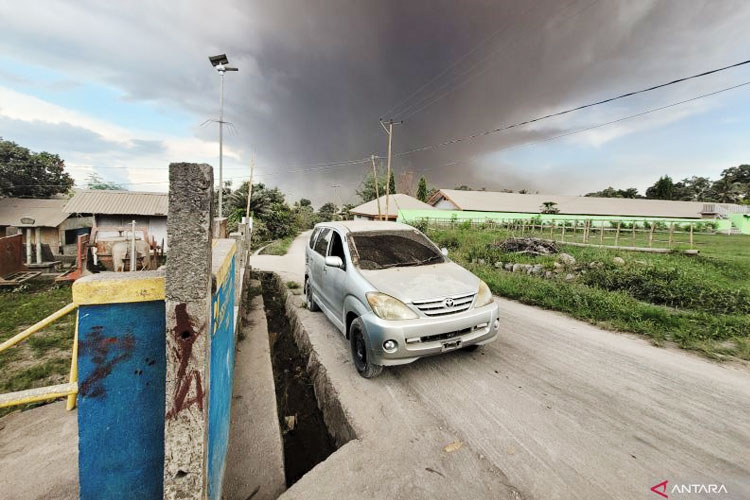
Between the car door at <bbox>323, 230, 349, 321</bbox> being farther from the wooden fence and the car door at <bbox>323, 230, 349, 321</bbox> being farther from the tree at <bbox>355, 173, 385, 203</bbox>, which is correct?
the tree at <bbox>355, 173, 385, 203</bbox>

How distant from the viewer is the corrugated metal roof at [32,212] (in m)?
19.6

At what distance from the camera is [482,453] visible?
247 cm

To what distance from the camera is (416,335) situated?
10.8 feet

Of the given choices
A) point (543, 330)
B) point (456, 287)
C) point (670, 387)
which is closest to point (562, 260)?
point (543, 330)

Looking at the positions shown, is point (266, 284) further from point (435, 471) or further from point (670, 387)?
point (670, 387)

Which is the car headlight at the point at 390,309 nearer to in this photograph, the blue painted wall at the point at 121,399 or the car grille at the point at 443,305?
the car grille at the point at 443,305

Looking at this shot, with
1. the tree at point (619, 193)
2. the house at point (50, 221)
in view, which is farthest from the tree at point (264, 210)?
the tree at point (619, 193)

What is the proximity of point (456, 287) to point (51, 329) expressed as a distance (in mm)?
6477

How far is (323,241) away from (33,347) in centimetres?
438

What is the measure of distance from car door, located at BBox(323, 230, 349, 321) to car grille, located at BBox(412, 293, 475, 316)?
1.15m

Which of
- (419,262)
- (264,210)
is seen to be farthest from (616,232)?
(264,210)

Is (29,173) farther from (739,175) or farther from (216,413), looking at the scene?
(739,175)

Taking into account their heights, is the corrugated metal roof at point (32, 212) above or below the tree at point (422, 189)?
below

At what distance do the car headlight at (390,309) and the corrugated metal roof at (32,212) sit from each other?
2414 cm
